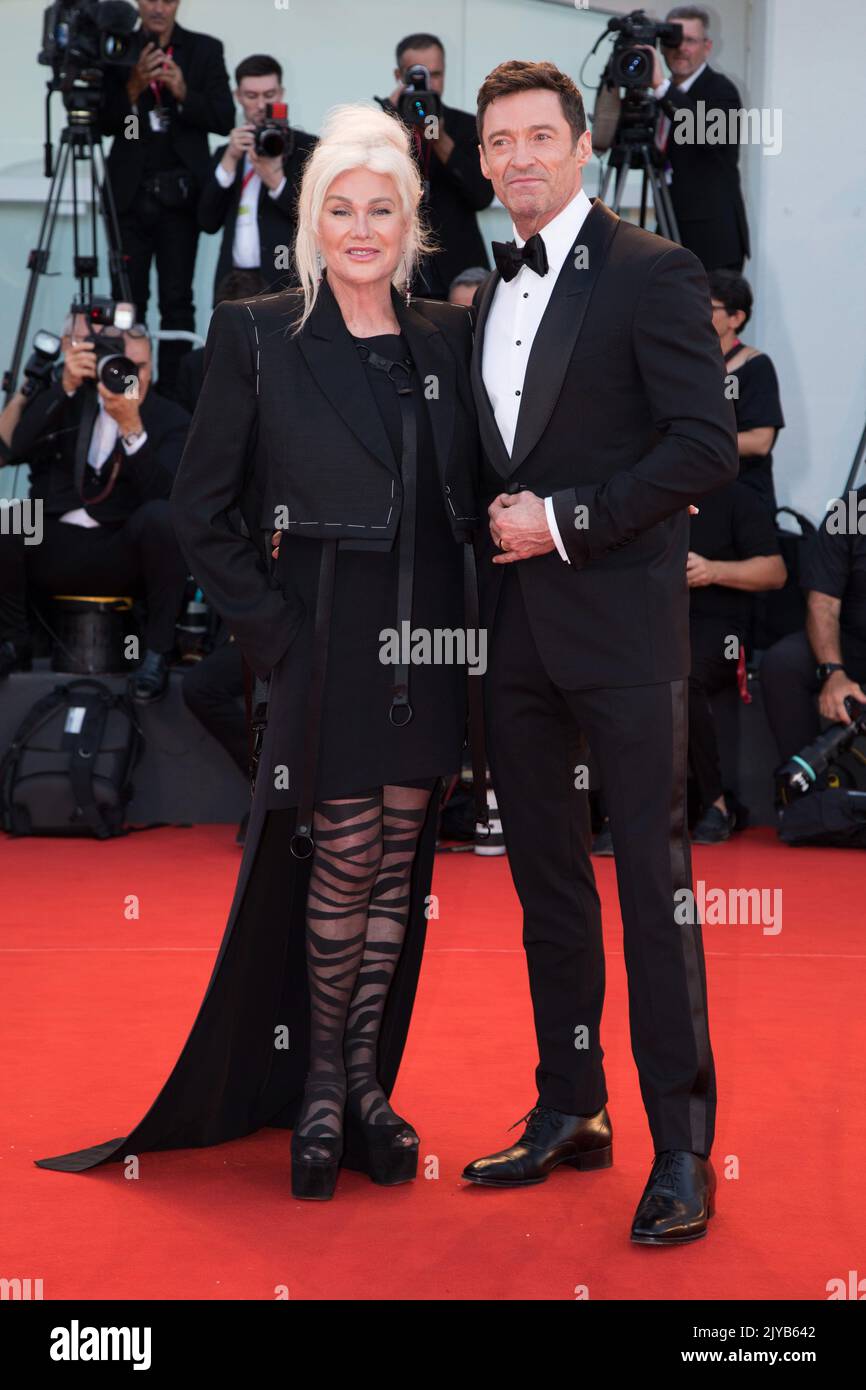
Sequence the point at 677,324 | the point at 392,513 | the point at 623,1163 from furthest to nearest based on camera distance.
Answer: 1. the point at 623,1163
2. the point at 392,513
3. the point at 677,324

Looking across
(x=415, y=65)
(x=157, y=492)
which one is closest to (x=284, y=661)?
(x=157, y=492)

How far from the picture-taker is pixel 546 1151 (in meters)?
2.34

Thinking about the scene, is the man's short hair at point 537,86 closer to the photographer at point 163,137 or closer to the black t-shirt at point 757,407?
the black t-shirt at point 757,407

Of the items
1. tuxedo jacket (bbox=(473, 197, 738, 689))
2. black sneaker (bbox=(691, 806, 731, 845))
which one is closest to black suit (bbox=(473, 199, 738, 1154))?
tuxedo jacket (bbox=(473, 197, 738, 689))

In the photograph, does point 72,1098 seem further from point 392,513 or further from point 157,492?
point 157,492

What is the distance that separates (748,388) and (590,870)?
320 centimetres

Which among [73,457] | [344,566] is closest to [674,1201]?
[344,566]

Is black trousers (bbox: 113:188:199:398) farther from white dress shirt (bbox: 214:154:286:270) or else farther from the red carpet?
the red carpet

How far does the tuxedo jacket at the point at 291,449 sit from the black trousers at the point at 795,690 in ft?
9.69

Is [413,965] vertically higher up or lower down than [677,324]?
lower down

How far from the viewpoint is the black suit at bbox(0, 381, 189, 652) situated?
5.14m

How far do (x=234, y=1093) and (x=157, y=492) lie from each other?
9.96 feet

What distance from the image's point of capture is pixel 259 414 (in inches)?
88.0

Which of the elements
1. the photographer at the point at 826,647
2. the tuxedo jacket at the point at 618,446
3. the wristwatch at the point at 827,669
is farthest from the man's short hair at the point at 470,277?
the tuxedo jacket at the point at 618,446
